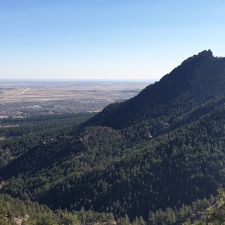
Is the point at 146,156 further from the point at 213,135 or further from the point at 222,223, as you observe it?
the point at 222,223

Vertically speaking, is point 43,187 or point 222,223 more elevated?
point 222,223

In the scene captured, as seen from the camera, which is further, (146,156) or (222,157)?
(146,156)

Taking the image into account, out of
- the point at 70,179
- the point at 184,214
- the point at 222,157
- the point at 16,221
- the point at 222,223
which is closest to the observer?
the point at 222,223

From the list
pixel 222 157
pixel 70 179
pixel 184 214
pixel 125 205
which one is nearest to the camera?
pixel 184 214

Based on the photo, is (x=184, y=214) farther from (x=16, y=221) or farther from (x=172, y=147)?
(x=172, y=147)

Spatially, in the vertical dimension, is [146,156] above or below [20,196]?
above

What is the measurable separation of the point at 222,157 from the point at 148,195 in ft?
99.8

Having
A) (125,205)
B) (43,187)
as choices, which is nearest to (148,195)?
(125,205)

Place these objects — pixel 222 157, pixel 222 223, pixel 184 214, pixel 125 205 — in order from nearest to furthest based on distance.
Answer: pixel 222 223, pixel 184 214, pixel 125 205, pixel 222 157

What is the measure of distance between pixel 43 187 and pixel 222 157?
218 feet

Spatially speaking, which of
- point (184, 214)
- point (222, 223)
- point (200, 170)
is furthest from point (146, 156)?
point (222, 223)

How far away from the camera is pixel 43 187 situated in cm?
18325

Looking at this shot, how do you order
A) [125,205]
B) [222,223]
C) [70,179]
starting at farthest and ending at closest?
[70,179] < [125,205] < [222,223]

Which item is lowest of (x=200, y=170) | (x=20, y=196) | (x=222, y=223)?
(x=20, y=196)
